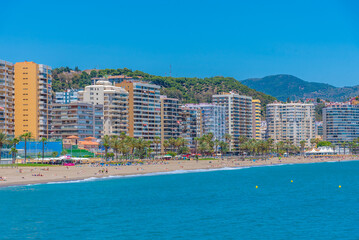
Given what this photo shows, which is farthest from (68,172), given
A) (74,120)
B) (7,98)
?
(74,120)

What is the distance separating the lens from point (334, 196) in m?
80.2

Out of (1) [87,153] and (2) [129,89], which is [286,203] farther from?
(2) [129,89]

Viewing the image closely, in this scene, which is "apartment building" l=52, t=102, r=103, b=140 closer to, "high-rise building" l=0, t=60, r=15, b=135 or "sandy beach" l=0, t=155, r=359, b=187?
"high-rise building" l=0, t=60, r=15, b=135

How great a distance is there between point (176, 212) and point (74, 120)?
117100 mm

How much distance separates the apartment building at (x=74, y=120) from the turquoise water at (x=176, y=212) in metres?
81.6

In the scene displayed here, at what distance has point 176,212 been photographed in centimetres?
6203

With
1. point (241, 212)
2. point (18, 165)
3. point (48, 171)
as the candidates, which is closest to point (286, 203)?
point (241, 212)

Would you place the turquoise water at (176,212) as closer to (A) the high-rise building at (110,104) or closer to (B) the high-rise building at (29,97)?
(B) the high-rise building at (29,97)

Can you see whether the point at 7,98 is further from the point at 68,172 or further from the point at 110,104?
the point at 68,172

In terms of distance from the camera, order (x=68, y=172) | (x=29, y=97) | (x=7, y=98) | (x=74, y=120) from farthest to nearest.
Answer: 1. (x=74, y=120)
2. (x=29, y=97)
3. (x=7, y=98)
4. (x=68, y=172)

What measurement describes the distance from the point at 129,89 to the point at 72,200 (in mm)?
126127

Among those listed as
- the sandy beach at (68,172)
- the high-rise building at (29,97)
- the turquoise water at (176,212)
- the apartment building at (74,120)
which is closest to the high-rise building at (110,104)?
the apartment building at (74,120)

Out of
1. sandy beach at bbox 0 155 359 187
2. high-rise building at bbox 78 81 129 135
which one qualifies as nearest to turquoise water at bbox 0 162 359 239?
sandy beach at bbox 0 155 359 187

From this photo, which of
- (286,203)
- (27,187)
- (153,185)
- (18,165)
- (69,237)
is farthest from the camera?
(18,165)
